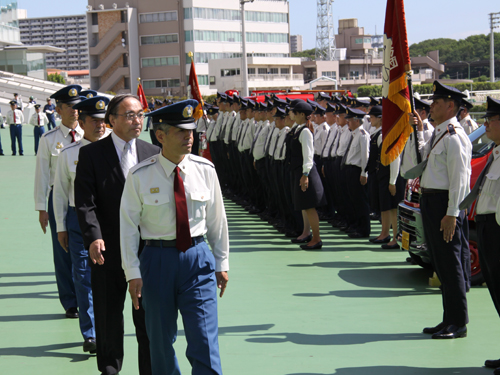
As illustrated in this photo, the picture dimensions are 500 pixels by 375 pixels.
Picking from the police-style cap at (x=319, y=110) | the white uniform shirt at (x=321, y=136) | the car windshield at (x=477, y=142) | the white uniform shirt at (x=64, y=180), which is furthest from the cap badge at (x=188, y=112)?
the white uniform shirt at (x=321, y=136)

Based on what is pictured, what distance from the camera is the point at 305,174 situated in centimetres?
975

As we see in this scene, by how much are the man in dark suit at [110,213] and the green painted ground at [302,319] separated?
0.41m

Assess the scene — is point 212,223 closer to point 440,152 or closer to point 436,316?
point 440,152

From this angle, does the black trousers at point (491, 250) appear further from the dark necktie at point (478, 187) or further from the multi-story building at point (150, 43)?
the multi-story building at point (150, 43)

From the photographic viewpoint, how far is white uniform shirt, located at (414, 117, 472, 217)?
5.64 metres

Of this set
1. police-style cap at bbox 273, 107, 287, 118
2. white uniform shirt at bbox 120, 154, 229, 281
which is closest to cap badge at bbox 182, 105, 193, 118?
white uniform shirt at bbox 120, 154, 229, 281

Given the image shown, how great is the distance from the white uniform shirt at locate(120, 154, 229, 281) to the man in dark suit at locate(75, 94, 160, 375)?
0.65 metres

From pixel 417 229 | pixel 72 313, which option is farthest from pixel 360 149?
pixel 72 313

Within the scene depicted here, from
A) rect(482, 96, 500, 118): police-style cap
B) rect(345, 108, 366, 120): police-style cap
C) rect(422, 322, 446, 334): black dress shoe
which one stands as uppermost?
rect(482, 96, 500, 118): police-style cap

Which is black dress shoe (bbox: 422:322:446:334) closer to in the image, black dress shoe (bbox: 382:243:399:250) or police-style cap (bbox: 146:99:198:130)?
police-style cap (bbox: 146:99:198:130)

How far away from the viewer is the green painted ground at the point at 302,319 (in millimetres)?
5230

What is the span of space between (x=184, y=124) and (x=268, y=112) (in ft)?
29.0

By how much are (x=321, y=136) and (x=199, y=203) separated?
28.3 ft

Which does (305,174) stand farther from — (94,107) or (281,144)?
(94,107)
